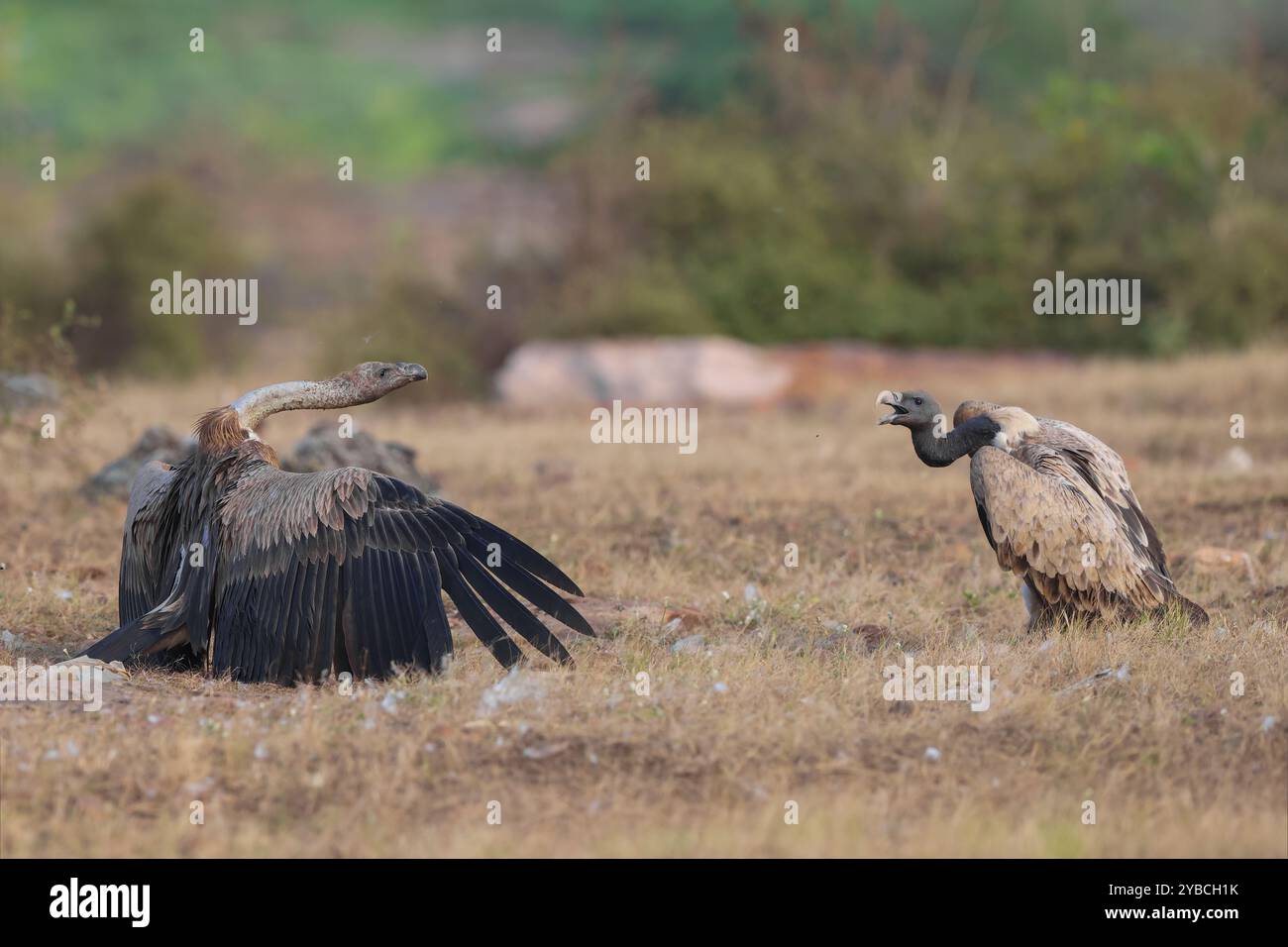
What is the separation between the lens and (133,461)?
433 inches

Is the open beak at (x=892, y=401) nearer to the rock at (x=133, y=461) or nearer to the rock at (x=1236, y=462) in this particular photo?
the rock at (x=1236, y=462)

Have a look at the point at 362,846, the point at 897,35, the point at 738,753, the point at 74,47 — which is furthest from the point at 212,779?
the point at 74,47

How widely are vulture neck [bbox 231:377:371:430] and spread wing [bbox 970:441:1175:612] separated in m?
2.92

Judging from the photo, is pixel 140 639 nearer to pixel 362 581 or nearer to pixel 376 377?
pixel 362 581

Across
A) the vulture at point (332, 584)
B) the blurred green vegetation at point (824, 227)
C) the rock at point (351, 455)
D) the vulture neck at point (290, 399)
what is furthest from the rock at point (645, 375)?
the vulture at point (332, 584)

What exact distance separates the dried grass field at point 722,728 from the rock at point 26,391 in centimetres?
231

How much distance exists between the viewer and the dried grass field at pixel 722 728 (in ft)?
17.3

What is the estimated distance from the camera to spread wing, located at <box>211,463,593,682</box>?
21.3 ft

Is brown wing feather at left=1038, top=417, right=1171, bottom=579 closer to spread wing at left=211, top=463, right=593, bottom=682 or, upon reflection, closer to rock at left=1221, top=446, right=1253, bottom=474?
spread wing at left=211, top=463, right=593, bottom=682

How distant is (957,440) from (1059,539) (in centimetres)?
84

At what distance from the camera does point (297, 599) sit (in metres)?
6.62

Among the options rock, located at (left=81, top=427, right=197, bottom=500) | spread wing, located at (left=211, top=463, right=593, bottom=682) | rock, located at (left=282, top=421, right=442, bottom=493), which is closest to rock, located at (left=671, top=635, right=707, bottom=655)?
spread wing, located at (left=211, top=463, right=593, bottom=682)

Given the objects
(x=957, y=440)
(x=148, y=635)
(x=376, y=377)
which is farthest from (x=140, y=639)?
(x=957, y=440)

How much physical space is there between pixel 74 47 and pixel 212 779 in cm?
4263
